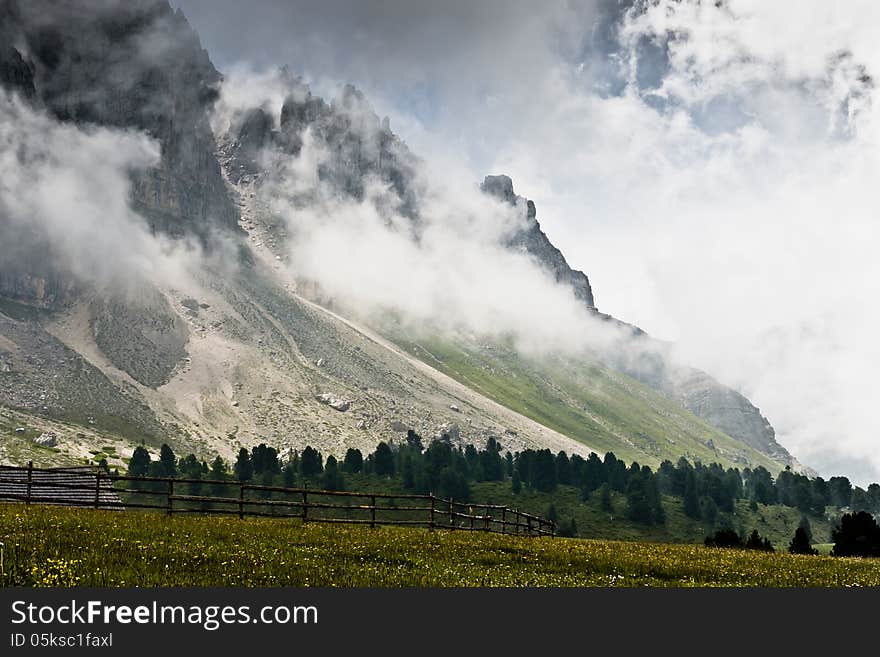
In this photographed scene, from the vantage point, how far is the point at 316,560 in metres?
26.4

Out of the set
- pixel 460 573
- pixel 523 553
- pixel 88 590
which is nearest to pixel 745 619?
pixel 460 573

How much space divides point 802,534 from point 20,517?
86.7m

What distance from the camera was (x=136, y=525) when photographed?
3322 centimetres

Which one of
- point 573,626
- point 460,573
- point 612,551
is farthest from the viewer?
point 612,551

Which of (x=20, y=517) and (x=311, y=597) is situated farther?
(x=20, y=517)

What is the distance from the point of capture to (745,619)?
15711 mm

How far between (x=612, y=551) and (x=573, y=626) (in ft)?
78.6

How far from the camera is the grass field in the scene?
21.3m

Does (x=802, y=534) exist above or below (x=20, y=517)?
below

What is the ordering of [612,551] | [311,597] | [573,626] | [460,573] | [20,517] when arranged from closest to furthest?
[573,626] → [311,597] → [460,573] → [20,517] → [612,551]

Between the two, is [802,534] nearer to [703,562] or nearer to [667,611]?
[703,562]

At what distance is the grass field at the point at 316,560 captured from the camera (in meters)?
21.3

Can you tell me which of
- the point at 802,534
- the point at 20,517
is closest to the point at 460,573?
the point at 20,517

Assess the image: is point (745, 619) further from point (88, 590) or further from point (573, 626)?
point (88, 590)
